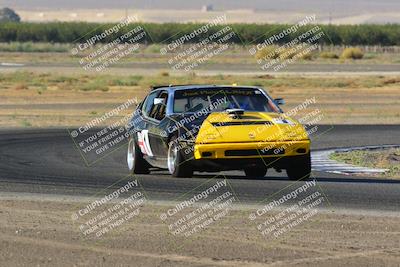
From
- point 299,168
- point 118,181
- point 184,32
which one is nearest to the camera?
point 299,168

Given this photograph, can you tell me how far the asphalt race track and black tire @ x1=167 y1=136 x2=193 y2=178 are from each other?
0.13m

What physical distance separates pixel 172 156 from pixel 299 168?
186cm

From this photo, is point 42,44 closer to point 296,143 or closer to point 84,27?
point 84,27

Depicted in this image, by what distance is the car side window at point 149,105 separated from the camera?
1848 centimetres

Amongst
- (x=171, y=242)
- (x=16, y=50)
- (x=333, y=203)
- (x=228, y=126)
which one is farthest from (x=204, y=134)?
(x=16, y=50)

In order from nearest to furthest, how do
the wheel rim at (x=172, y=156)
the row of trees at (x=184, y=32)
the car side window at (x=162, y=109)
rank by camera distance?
1. the wheel rim at (x=172, y=156)
2. the car side window at (x=162, y=109)
3. the row of trees at (x=184, y=32)

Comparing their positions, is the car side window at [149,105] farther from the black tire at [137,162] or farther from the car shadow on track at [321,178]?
the car shadow on track at [321,178]

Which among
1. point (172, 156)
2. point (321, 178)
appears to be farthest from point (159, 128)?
point (321, 178)

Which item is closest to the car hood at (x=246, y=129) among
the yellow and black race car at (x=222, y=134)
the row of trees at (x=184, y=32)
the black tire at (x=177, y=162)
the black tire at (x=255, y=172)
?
the yellow and black race car at (x=222, y=134)

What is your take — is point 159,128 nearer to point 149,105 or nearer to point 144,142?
point 144,142

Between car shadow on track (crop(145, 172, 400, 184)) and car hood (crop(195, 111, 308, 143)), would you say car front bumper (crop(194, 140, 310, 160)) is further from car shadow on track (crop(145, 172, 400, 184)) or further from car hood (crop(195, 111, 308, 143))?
car shadow on track (crop(145, 172, 400, 184))

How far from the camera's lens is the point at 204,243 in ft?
35.9

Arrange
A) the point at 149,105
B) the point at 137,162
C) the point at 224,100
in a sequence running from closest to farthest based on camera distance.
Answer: the point at 224,100 → the point at 137,162 → the point at 149,105

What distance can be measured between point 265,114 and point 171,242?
635cm
